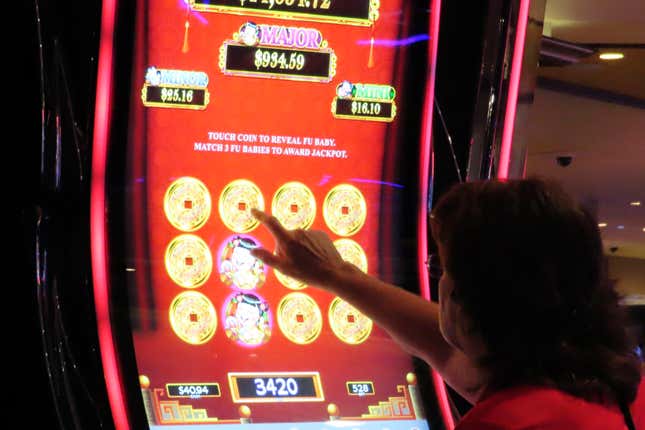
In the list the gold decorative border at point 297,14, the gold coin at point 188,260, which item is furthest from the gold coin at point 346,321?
the gold decorative border at point 297,14

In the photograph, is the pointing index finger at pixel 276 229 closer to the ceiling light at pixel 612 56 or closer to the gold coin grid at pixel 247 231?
the gold coin grid at pixel 247 231

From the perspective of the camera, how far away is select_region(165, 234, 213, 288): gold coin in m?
1.65

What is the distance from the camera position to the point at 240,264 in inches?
66.1

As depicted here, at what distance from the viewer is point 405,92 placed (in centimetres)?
179

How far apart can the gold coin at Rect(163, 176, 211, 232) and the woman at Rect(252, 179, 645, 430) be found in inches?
25.3

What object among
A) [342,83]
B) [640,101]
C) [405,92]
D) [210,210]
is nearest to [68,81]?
[210,210]

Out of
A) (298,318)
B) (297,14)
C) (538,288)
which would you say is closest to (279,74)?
(297,14)

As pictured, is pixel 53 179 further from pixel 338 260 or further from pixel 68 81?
pixel 338 260

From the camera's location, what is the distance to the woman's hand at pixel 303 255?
1508 mm

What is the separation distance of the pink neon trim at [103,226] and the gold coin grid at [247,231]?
114 mm

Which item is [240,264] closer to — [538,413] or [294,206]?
[294,206]

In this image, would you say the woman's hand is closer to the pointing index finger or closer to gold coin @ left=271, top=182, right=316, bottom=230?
the pointing index finger

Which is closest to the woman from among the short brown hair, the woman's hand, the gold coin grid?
the short brown hair

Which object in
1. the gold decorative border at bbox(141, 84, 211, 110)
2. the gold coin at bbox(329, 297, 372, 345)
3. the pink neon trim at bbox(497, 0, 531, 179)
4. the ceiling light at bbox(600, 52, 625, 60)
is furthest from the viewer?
the ceiling light at bbox(600, 52, 625, 60)
